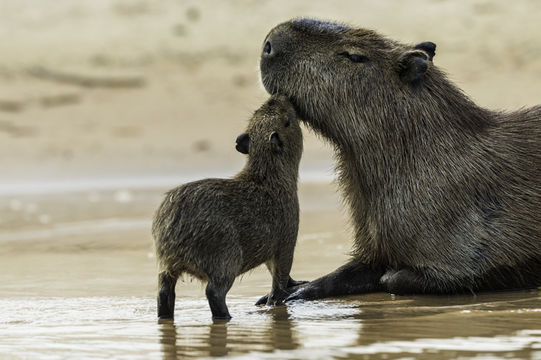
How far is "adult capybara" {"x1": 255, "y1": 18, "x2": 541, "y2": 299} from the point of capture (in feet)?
17.5

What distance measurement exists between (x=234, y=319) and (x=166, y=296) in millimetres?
347

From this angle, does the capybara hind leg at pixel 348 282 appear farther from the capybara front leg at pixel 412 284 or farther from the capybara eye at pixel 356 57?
the capybara eye at pixel 356 57

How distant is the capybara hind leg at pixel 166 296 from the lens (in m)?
4.84

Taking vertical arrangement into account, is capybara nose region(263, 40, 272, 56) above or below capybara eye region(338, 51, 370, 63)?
above

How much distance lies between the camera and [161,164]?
1716cm

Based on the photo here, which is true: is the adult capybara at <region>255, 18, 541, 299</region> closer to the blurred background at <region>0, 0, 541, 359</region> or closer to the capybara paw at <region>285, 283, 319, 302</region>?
the capybara paw at <region>285, 283, 319, 302</region>

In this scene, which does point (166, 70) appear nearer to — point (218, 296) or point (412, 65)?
point (412, 65)

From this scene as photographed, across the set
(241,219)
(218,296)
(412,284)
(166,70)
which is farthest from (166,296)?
(166,70)

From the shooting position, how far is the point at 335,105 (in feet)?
17.9

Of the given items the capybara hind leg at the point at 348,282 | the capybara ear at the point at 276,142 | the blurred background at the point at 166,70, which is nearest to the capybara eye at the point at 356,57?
the capybara ear at the point at 276,142

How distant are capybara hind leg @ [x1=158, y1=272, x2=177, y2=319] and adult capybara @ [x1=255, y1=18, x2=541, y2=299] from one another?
0.79 m

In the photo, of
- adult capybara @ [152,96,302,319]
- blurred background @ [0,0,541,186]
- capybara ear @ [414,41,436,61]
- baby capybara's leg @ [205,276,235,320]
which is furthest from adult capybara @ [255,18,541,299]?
blurred background @ [0,0,541,186]

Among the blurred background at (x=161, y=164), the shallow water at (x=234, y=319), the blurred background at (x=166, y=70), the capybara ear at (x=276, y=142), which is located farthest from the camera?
the blurred background at (x=166, y=70)

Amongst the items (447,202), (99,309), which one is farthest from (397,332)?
(99,309)
